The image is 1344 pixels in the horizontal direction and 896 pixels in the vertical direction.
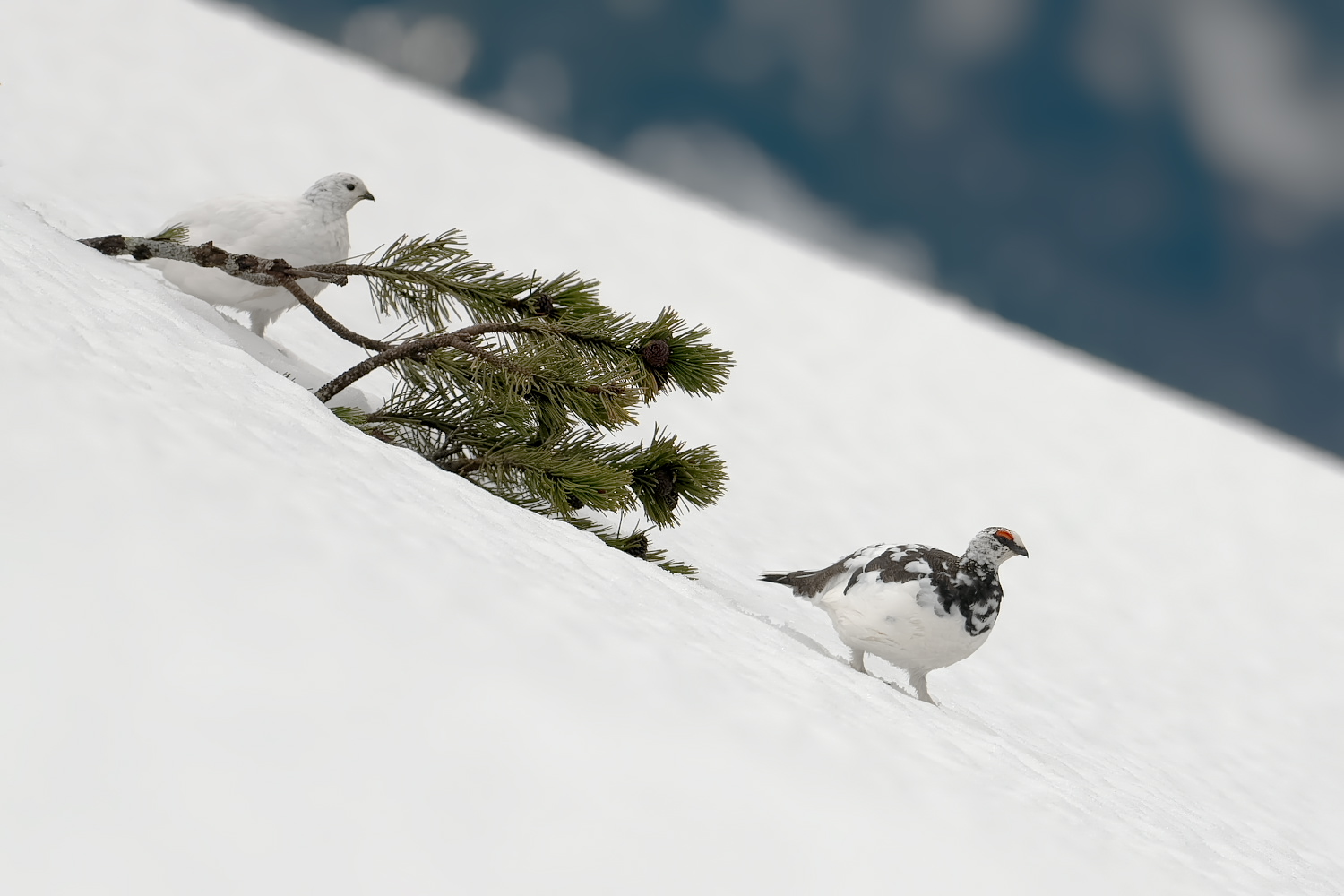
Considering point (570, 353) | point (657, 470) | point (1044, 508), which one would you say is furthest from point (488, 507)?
point (1044, 508)

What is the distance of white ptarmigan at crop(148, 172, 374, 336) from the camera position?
3393mm

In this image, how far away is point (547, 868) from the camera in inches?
46.1

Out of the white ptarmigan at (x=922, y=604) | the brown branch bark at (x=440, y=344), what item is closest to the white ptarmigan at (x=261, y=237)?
the brown branch bark at (x=440, y=344)

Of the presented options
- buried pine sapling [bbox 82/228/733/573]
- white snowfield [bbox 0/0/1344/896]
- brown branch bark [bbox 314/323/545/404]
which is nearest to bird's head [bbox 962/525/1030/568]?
white snowfield [bbox 0/0/1344/896]

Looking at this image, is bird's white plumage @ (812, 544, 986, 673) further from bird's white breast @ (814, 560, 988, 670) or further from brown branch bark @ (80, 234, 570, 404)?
brown branch bark @ (80, 234, 570, 404)

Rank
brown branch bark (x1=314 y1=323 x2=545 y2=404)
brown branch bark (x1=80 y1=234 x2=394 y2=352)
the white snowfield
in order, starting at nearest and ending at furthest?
the white snowfield < brown branch bark (x1=314 y1=323 x2=545 y2=404) < brown branch bark (x1=80 y1=234 x2=394 y2=352)

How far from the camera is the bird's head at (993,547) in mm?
3377

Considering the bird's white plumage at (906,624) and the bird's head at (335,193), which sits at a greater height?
the bird's head at (335,193)

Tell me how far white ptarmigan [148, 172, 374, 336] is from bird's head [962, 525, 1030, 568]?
7.76ft

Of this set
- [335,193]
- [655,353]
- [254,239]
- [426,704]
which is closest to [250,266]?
[254,239]

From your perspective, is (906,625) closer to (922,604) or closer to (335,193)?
(922,604)

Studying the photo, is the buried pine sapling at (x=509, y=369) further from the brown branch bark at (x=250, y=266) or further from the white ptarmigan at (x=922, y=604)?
→ the white ptarmigan at (x=922, y=604)

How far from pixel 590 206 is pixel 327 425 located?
10.6 metres

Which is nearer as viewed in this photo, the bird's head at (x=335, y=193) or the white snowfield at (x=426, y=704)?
the white snowfield at (x=426, y=704)
